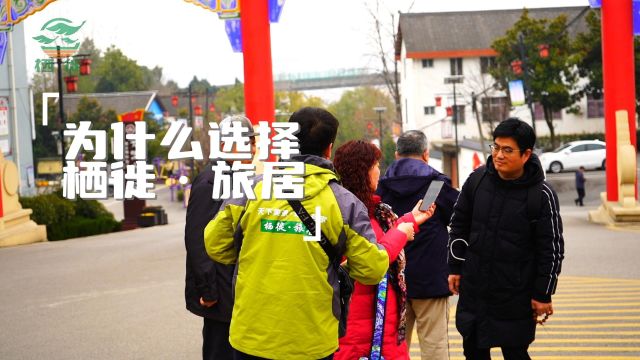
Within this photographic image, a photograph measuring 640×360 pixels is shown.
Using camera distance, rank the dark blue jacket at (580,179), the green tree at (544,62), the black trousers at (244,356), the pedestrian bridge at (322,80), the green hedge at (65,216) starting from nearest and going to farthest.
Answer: the black trousers at (244,356), the green hedge at (65,216), the dark blue jacket at (580,179), the green tree at (544,62), the pedestrian bridge at (322,80)

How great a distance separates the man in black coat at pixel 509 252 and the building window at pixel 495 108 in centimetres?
4632

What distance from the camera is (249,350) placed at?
3.88 meters

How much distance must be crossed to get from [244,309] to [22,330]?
5.61 meters

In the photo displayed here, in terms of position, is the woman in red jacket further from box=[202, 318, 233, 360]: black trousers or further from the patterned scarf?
box=[202, 318, 233, 360]: black trousers

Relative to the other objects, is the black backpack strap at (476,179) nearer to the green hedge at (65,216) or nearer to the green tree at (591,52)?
the green hedge at (65,216)

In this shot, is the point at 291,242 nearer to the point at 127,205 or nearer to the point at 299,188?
the point at 299,188

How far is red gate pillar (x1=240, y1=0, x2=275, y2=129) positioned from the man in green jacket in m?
10.8

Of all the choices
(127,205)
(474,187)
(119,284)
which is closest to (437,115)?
(127,205)

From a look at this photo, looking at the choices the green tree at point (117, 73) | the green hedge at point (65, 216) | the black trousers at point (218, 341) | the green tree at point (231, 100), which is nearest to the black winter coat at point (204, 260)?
the black trousers at point (218, 341)

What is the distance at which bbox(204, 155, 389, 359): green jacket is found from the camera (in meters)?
3.79

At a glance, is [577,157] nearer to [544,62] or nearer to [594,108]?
[544,62]

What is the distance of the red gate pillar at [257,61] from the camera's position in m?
14.7

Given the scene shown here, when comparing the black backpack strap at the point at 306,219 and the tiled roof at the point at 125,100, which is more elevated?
the tiled roof at the point at 125,100

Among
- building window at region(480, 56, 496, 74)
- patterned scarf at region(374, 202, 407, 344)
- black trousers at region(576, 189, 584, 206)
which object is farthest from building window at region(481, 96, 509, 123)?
patterned scarf at region(374, 202, 407, 344)
